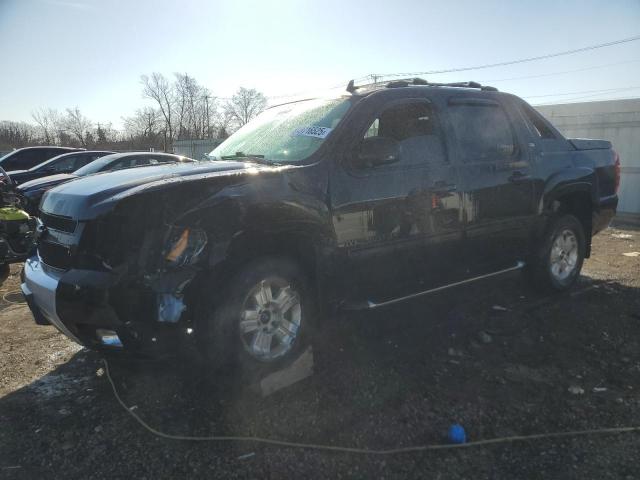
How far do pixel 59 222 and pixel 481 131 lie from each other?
350 centimetres

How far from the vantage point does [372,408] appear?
9.46ft

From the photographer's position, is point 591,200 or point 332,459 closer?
point 332,459

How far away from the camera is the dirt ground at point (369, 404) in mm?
2391

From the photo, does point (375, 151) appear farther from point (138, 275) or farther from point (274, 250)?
point (138, 275)

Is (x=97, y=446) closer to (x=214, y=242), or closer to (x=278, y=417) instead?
(x=278, y=417)

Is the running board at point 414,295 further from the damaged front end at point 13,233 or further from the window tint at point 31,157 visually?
the window tint at point 31,157

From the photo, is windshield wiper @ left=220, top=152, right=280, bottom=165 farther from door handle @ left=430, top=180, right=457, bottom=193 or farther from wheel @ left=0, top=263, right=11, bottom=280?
wheel @ left=0, top=263, right=11, bottom=280

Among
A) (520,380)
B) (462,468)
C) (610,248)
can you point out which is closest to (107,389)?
(462,468)

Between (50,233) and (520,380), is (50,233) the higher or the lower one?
the higher one

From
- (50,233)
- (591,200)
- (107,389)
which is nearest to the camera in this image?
(50,233)

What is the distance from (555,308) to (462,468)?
286 cm

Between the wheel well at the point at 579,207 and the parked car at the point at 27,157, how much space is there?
1272 cm

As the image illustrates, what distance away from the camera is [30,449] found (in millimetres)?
2578

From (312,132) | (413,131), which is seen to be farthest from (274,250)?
(413,131)
